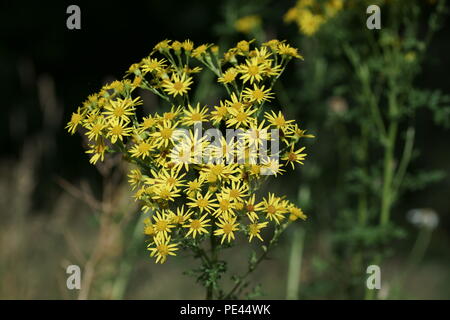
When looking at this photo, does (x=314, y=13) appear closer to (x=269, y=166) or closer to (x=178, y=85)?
(x=178, y=85)

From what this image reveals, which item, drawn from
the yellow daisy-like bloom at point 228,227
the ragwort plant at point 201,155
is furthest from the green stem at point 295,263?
the yellow daisy-like bloom at point 228,227

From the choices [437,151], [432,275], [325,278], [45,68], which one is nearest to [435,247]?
[432,275]

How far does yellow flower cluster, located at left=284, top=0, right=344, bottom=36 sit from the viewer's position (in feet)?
10.5

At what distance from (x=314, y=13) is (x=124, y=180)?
1704 millimetres

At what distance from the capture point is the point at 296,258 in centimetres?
358

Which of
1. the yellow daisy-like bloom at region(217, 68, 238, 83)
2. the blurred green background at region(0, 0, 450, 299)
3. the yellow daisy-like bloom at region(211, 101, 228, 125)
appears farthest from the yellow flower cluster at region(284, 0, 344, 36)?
the yellow daisy-like bloom at region(211, 101, 228, 125)

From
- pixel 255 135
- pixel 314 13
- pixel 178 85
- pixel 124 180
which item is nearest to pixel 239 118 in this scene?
pixel 255 135

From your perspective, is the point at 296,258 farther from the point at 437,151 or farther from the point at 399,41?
the point at 437,151

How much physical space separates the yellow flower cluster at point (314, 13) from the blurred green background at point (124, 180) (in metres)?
0.11

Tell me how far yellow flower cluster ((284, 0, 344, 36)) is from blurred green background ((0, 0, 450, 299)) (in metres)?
0.11

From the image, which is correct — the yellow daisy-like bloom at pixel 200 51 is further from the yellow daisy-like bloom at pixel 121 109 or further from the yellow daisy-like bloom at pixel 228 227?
the yellow daisy-like bloom at pixel 228 227

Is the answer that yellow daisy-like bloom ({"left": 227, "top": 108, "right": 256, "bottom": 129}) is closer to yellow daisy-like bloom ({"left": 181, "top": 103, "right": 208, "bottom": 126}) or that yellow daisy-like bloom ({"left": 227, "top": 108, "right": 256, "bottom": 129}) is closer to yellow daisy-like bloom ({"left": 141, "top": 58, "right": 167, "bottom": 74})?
yellow daisy-like bloom ({"left": 181, "top": 103, "right": 208, "bottom": 126})

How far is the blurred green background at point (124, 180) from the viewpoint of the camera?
136 inches

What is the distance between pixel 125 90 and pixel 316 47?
2.15 metres
